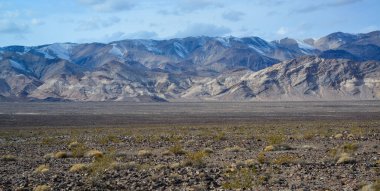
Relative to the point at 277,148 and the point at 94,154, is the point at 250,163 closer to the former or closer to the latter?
the point at 277,148

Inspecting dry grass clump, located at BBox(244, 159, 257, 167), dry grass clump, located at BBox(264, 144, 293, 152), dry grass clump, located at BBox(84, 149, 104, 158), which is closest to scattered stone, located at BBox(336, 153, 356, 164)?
dry grass clump, located at BBox(244, 159, 257, 167)

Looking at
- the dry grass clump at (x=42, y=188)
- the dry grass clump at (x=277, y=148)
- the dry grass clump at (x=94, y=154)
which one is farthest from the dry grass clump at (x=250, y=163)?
the dry grass clump at (x=42, y=188)

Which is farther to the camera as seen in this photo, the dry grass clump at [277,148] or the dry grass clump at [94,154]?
the dry grass clump at [277,148]

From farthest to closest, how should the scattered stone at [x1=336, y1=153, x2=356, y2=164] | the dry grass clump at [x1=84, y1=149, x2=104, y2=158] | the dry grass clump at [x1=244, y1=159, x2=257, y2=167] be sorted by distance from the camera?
the dry grass clump at [x1=84, y1=149, x2=104, y2=158], the scattered stone at [x1=336, y1=153, x2=356, y2=164], the dry grass clump at [x1=244, y1=159, x2=257, y2=167]

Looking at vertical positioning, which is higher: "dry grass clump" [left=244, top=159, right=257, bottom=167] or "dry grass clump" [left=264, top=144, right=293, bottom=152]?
"dry grass clump" [left=244, top=159, right=257, bottom=167]

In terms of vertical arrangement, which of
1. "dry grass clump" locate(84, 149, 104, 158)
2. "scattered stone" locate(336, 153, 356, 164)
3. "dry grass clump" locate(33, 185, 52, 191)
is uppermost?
"dry grass clump" locate(33, 185, 52, 191)

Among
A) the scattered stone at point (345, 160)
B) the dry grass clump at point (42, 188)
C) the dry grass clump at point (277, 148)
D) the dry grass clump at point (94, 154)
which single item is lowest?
the dry grass clump at point (277, 148)

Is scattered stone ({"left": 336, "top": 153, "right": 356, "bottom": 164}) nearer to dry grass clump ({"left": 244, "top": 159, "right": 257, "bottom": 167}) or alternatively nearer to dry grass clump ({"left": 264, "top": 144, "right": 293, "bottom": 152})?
dry grass clump ({"left": 244, "top": 159, "right": 257, "bottom": 167})

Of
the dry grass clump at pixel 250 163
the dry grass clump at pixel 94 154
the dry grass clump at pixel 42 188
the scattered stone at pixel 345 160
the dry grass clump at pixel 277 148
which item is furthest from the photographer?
the dry grass clump at pixel 277 148

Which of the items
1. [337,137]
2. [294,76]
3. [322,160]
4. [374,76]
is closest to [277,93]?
[294,76]

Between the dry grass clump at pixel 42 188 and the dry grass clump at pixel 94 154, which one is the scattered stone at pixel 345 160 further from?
the dry grass clump at pixel 42 188

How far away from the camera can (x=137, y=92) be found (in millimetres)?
182125

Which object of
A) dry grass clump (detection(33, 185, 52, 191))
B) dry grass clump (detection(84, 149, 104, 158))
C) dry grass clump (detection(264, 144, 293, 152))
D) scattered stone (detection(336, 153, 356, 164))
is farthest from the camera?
dry grass clump (detection(264, 144, 293, 152))

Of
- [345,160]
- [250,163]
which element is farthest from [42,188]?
[345,160]
